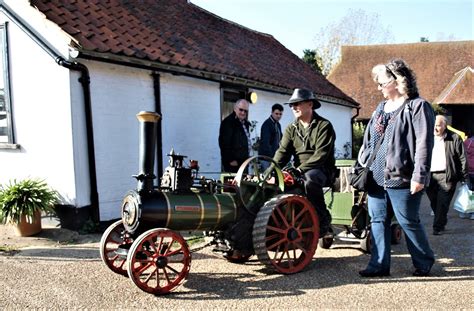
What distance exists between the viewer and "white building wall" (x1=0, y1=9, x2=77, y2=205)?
24.0 ft

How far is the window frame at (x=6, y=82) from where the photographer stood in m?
7.71

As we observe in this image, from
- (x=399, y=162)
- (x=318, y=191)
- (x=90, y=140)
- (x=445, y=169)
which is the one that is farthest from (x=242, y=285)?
(x=445, y=169)

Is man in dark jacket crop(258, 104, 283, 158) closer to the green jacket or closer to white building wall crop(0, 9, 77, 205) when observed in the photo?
the green jacket

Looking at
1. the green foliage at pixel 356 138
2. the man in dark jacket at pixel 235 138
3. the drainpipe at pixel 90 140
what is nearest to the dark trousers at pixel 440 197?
the man in dark jacket at pixel 235 138

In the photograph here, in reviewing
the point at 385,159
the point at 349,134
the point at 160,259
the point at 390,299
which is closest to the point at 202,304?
the point at 160,259

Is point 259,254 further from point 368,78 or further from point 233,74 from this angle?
point 368,78

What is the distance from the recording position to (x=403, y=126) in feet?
15.8

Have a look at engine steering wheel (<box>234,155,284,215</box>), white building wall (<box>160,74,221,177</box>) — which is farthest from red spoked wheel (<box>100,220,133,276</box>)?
white building wall (<box>160,74,221,177</box>)

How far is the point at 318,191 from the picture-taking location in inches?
217

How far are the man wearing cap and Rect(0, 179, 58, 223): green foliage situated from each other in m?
3.34

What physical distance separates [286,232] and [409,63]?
2557cm

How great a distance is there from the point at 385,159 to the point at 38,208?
4597 mm

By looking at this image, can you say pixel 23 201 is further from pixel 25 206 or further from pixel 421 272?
pixel 421 272

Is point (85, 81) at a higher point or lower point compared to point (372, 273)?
higher
